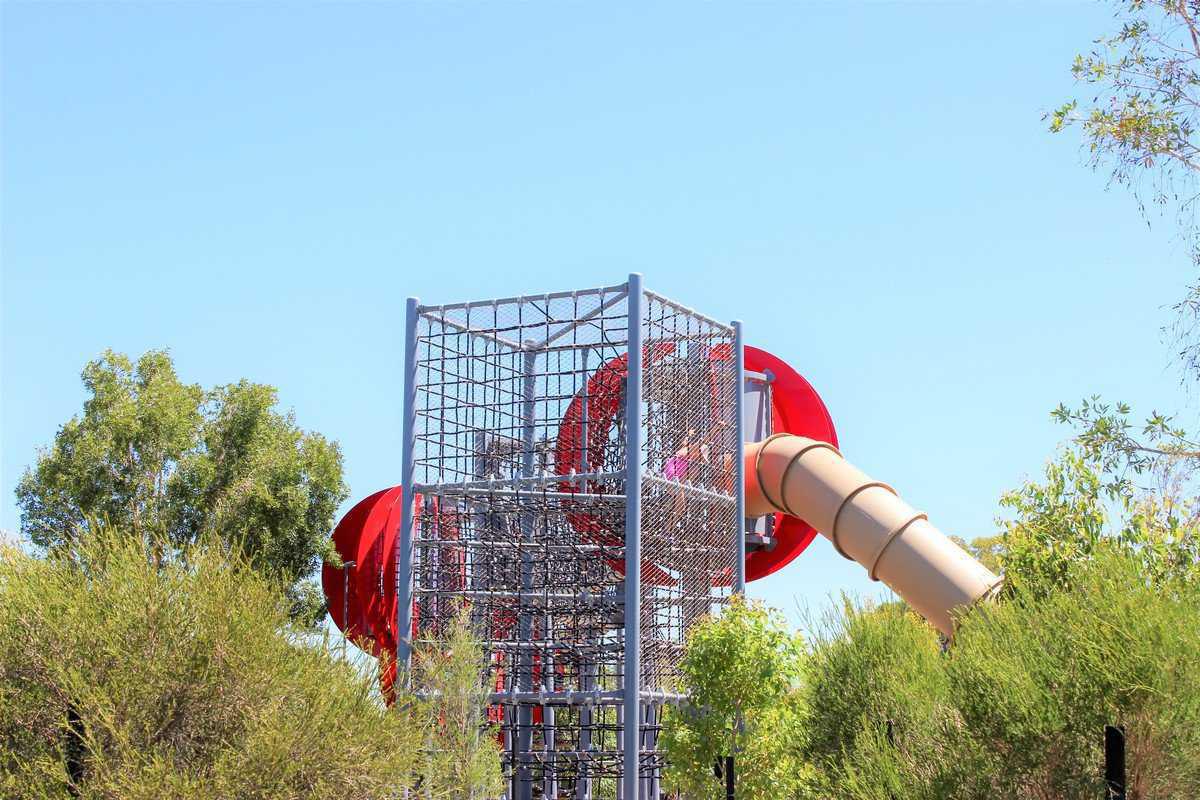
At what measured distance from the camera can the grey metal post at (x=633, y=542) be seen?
2250cm

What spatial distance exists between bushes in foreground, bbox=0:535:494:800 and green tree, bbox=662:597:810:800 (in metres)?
5.48

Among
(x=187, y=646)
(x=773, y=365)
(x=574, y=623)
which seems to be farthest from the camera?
(x=773, y=365)

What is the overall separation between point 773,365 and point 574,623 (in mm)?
9653

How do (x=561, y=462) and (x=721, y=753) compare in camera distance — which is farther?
(x=561, y=462)

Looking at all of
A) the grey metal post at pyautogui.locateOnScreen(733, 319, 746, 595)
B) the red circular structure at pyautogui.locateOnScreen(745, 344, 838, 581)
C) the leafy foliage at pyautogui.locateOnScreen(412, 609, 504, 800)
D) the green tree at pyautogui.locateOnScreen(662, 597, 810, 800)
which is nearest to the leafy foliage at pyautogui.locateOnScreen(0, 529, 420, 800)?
the leafy foliage at pyautogui.locateOnScreen(412, 609, 504, 800)

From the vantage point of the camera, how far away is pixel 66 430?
127 ft

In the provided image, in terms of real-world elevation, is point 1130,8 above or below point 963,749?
above

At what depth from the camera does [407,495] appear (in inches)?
997

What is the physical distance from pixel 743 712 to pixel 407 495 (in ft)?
23.6

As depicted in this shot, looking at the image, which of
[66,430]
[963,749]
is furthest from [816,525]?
[66,430]

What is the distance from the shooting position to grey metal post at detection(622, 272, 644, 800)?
22.5 m

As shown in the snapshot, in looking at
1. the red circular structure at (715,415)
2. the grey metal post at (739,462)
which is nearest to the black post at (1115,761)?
the red circular structure at (715,415)

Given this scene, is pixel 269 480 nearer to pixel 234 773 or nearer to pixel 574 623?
pixel 574 623

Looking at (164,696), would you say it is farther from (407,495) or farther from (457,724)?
(407,495)
